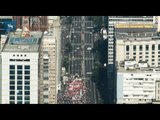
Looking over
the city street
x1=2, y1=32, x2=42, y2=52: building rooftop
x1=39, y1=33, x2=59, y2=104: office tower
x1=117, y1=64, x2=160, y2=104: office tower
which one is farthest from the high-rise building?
x1=2, y1=32, x2=42, y2=52: building rooftop

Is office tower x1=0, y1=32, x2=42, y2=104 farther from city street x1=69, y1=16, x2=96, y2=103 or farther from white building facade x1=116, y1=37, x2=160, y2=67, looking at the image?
city street x1=69, y1=16, x2=96, y2=103

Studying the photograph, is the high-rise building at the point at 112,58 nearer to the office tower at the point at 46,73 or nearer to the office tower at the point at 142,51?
the office tower at the point at 142,51

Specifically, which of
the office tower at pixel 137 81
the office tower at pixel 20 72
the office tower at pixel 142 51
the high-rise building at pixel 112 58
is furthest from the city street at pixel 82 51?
the office tower at pixel 20 72

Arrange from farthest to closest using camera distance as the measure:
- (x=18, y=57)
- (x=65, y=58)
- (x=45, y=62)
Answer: (x=65, y=58) < (x=45, y=62) < (x=18, y=57)
